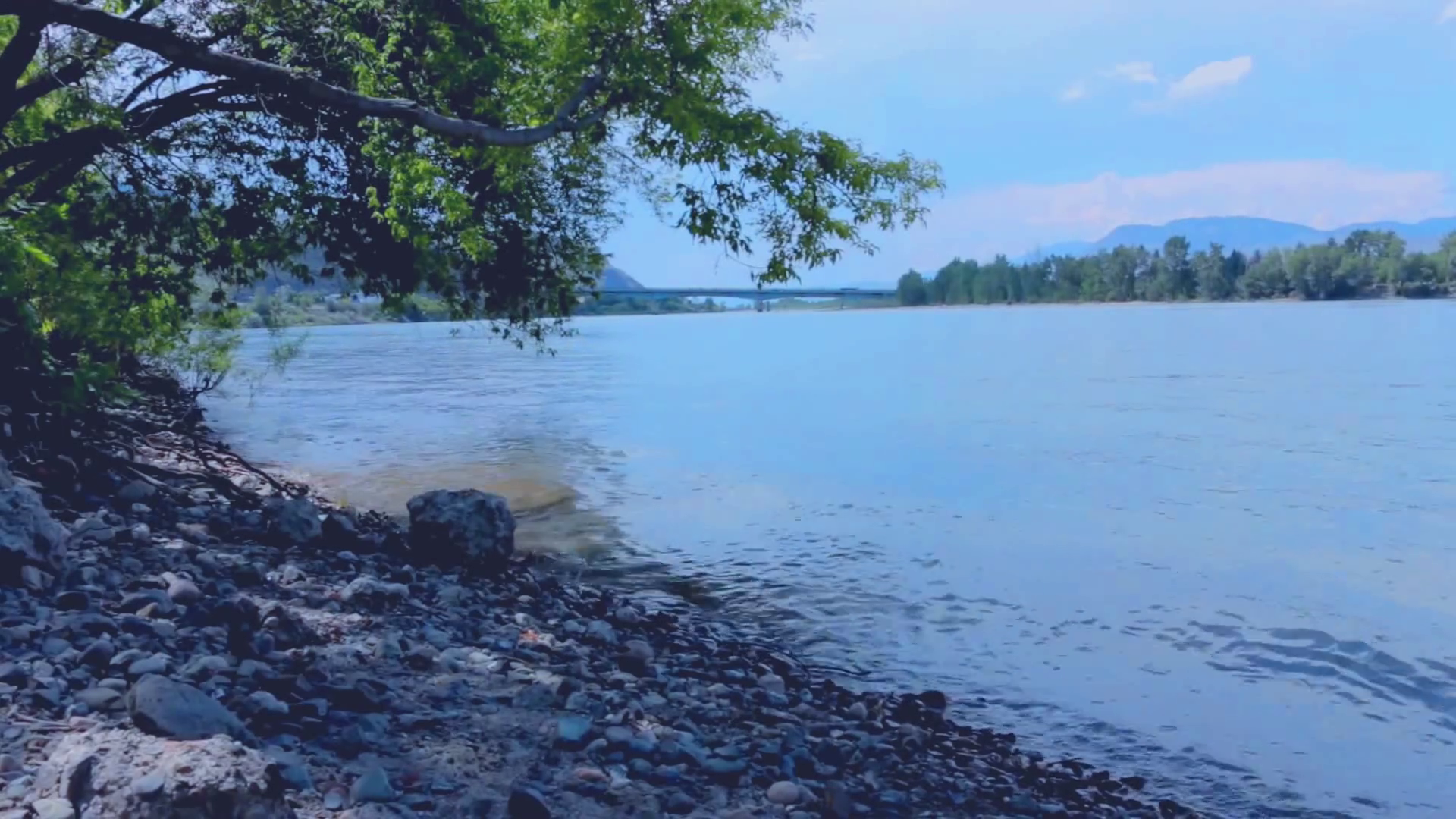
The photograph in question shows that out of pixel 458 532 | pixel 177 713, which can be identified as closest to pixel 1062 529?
pixel 458 532

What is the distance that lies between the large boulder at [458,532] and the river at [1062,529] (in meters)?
2.73

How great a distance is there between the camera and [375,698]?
693 cm

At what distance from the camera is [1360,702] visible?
38.7 feet

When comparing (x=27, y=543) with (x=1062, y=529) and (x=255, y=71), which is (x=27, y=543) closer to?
(x=255, y=71)

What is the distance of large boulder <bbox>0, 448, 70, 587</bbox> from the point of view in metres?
7.72

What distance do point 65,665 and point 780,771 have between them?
416 centimetres

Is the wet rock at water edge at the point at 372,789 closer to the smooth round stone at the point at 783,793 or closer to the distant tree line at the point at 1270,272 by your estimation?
the smooth round stone at the point at 783,793

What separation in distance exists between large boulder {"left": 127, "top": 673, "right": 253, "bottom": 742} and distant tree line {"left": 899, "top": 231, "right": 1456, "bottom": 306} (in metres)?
188

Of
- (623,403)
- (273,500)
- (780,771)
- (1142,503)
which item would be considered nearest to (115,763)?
(780,771)

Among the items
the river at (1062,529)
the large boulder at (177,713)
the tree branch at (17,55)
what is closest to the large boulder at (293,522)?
the river at (1062,529)

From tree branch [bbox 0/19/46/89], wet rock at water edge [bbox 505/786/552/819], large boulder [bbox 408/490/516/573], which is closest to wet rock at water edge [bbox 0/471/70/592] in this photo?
wet rock at water edge [bbox 505/786/552/819]

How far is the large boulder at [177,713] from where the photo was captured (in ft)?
17.4

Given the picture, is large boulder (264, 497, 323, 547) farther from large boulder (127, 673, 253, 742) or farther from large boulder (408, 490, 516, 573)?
large boulder (127, 673, 253, 742)

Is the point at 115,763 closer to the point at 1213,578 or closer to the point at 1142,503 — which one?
the point at 1213,578
